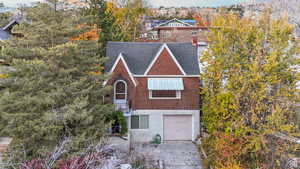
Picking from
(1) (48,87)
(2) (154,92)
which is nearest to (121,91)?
(2) (154,92)

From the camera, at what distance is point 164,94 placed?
88.5ft

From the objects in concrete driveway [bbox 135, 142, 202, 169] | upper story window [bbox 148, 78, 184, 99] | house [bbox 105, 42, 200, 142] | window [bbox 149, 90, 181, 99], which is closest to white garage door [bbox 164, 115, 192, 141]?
house [bbox 105, 42, 200, 142]

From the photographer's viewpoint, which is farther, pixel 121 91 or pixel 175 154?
pixel 121 91

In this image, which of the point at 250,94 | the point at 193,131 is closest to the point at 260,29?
the point at 250,94

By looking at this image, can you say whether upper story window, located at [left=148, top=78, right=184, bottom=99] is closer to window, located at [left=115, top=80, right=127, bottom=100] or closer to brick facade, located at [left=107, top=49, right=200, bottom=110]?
brick facade, located at [left=107, top=49, right=200, bottom=110]

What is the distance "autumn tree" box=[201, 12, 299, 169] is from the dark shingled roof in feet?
19.6

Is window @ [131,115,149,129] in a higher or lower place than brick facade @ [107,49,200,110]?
lower

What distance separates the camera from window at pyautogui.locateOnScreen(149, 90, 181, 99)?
26938 mm

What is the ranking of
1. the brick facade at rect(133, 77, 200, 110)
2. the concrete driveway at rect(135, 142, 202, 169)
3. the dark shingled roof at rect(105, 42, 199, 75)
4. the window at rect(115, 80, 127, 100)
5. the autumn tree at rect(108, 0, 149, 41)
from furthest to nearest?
the autumn tree at rect(108, 0, 149, 41) < the dark shingled roof at rect(105, 42, 199, 75) < the brick facade at rect(133, 77, 200, 110) < the window at rect(115, 80, 127, 100) < the concrete driveway at rect(135, 142, 202, 169)

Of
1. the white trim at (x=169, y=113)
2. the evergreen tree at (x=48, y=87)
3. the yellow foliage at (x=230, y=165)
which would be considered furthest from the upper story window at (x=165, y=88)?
the yellow foliage at (x=230, y=165)

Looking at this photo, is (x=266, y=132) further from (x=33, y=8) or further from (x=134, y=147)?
(x=33, y=8)

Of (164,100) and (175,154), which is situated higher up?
(164,100)

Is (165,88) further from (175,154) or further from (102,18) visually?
(102,18)

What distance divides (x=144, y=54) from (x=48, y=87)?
12.8 meters
